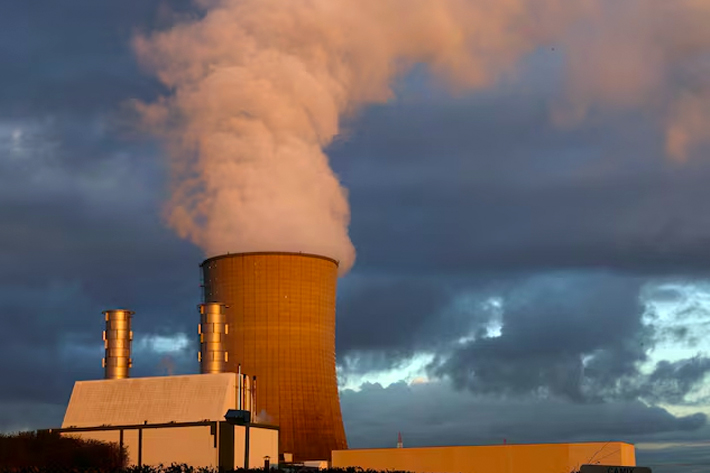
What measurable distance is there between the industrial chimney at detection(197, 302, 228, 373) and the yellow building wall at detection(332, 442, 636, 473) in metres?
6.31

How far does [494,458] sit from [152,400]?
14.5m

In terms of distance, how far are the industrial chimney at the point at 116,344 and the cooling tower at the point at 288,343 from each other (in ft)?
14.2

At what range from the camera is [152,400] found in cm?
3891

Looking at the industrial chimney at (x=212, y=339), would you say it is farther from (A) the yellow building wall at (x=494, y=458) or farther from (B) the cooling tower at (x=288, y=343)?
(A) the yellow building wall at (x=494, y=458)

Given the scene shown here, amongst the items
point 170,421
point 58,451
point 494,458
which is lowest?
point 494,458

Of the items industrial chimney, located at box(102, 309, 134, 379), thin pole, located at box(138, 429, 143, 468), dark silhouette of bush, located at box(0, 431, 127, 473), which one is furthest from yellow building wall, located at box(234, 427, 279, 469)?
industrial chimney, located at box(102, 309, 134, 379)

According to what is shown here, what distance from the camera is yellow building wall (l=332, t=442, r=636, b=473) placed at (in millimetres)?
41312

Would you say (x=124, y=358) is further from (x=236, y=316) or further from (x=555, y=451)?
(x=555, y=451)

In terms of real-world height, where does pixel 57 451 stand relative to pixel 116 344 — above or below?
below

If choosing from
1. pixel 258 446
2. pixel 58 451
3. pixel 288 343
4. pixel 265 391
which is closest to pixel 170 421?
pixel 258 446

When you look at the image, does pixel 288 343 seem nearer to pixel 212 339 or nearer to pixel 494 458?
pixel 212 339

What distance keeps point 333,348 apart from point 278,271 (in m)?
4.49

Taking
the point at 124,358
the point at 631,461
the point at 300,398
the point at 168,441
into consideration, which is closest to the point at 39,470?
the point at 168,441

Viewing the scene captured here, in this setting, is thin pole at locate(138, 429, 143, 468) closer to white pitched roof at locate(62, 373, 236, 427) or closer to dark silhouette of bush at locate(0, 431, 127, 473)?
A: dark silhouette of bush at locate(0, 431, 127, 473)
